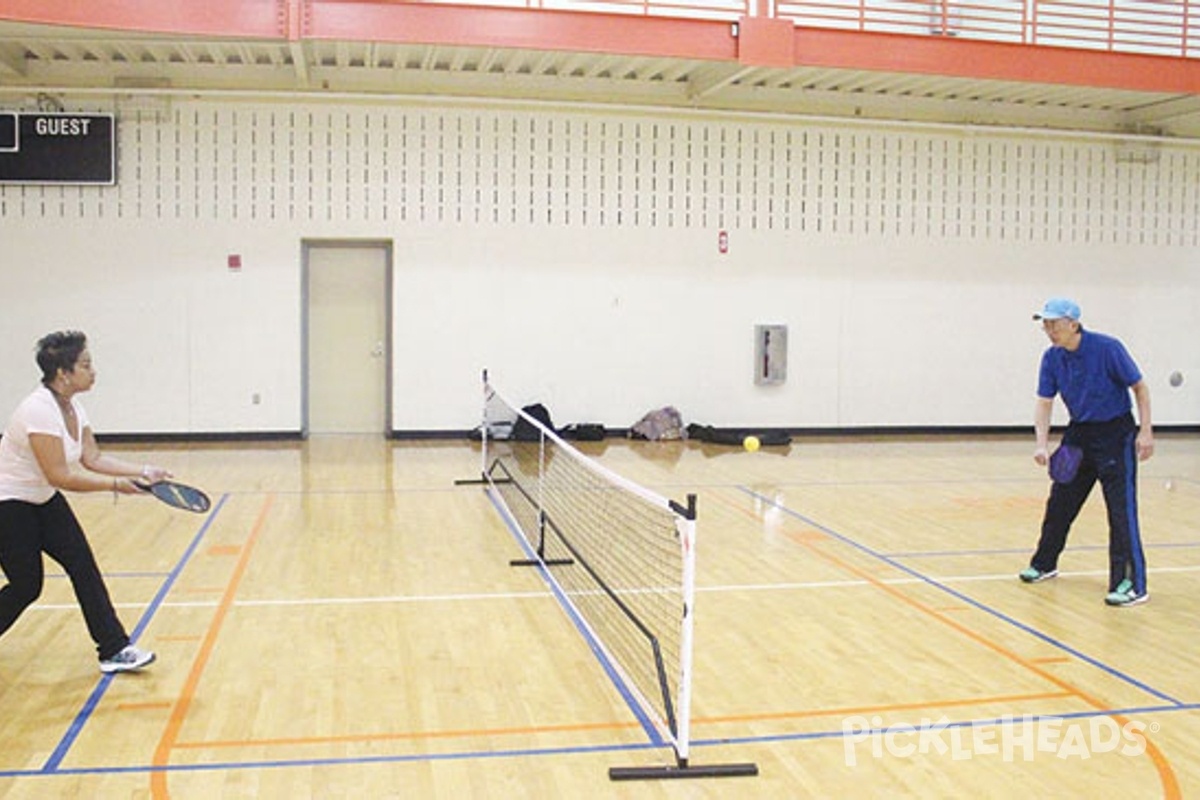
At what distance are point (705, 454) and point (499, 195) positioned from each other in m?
4.60

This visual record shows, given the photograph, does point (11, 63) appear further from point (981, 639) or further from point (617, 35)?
point (981, 639)

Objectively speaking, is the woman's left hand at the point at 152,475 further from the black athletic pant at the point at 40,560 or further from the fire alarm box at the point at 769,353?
the fire alarm box at the point at 769,353

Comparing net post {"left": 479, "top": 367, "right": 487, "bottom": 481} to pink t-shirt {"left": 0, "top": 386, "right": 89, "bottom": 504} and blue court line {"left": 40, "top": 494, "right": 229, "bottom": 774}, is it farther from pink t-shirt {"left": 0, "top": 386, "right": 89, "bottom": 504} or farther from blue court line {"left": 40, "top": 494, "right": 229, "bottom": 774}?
pink t-shirt {"left": 0, "top": 386, "right": 89, "bottom": 504}

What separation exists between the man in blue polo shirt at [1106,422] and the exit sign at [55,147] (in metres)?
12.1

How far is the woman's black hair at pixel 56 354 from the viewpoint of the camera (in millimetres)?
5109

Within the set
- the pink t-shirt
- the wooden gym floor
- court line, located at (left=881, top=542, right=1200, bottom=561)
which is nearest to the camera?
the wooden gym floor

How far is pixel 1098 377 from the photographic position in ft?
22.9

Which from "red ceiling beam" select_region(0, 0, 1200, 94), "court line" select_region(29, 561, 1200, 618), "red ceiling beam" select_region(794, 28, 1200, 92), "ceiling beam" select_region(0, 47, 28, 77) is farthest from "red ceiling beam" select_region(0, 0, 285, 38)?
"court line" select_region(29, 561, 1200, 618)

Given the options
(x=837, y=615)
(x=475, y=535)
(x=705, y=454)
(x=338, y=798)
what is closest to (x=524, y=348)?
(x=705, y=454)

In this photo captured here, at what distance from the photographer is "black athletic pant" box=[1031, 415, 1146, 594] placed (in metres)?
7.02

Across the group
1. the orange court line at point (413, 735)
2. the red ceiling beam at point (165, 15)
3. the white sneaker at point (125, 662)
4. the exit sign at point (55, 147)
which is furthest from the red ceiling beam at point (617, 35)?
the orange court line at point (413, 735)

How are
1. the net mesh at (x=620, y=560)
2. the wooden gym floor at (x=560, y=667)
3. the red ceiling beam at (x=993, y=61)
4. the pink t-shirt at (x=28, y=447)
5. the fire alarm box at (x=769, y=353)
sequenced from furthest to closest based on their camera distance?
the fire alarm box at (x=769, y=353), the red ceiling beam at (x=993, y=61), the pink t-shirt at (x=28, y=447), the net mesh at (x=620, y=560), the wooden gym floor at (x=560, y=667)

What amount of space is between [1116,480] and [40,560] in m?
6.06

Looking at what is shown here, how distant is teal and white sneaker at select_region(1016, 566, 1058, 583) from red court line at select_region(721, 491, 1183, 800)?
927 mm
